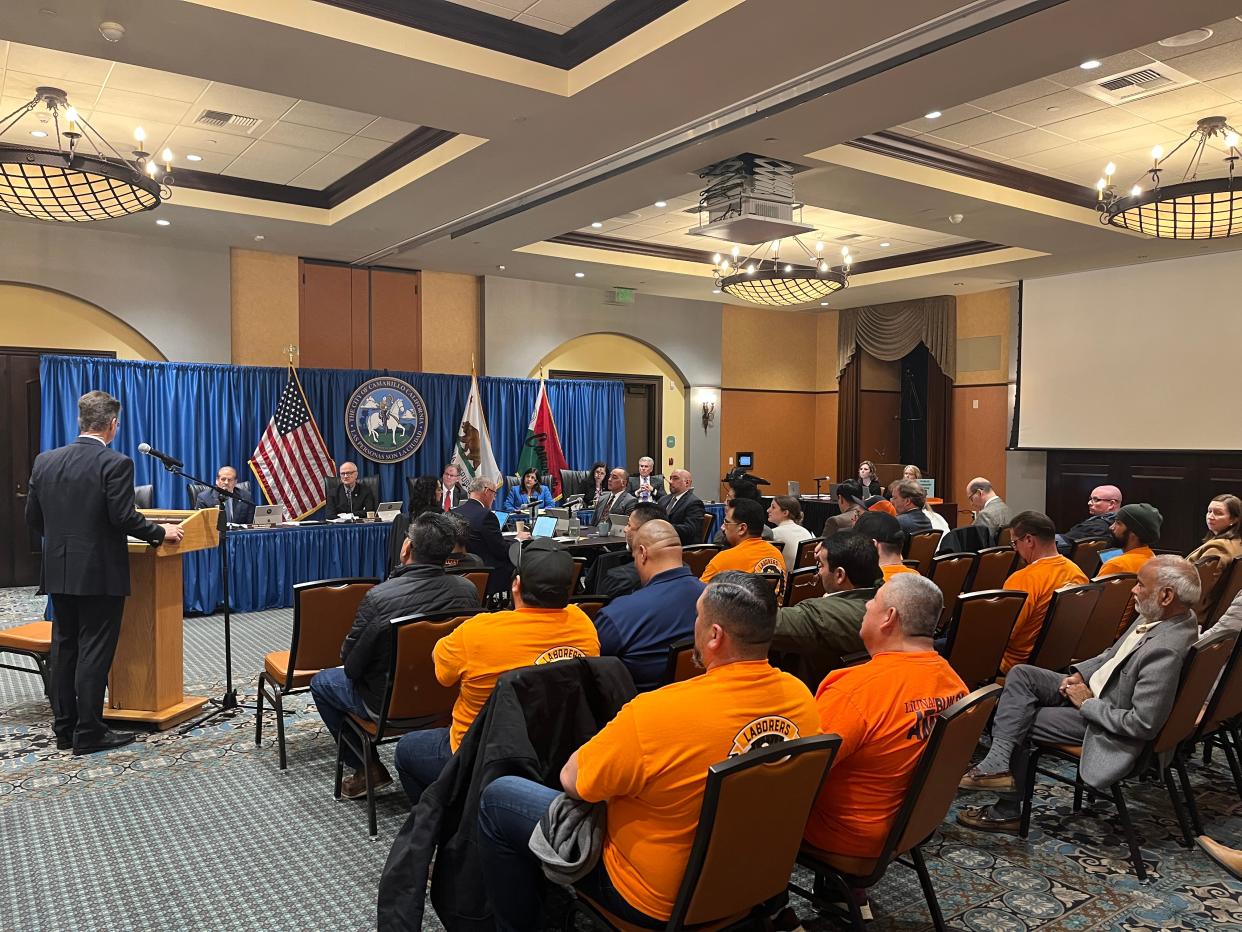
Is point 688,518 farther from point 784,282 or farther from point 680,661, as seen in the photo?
point 680,661

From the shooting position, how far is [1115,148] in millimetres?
7090

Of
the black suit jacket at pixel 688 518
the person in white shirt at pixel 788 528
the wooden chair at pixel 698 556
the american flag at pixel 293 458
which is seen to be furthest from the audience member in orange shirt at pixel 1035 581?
the american flag at pixel 293 458

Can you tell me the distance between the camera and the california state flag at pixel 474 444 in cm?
1067

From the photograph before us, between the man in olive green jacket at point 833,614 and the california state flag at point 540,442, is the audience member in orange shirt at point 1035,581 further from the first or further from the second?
the california state flag at point 540,442

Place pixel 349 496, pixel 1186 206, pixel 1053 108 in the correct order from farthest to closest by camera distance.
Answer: pixel 349 496 → pixel 1053 108 → pixel 1186 206

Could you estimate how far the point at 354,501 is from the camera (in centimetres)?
905

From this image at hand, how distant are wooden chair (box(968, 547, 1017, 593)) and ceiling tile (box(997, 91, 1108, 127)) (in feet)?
10.1

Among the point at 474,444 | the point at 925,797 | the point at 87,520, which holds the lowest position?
the point at 925,797

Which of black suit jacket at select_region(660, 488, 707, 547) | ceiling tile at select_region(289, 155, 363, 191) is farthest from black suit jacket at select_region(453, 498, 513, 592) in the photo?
ceiling tile at select_region(289, 155, 363, 191)

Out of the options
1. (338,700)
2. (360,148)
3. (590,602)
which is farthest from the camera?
(360,148)

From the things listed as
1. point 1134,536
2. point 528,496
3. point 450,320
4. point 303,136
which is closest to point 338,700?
point 1134,536

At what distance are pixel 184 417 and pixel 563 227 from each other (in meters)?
4.44

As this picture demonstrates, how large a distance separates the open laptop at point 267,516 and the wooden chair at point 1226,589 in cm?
720

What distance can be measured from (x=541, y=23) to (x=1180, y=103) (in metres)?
4.45
